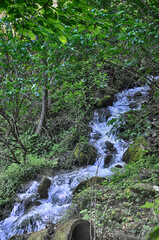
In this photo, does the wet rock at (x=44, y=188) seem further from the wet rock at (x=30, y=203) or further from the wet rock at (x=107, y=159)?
the wet rock at (x=107, y=159)

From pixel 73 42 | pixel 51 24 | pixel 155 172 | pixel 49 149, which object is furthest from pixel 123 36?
pixel 49 149

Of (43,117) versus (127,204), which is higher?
(43,117)

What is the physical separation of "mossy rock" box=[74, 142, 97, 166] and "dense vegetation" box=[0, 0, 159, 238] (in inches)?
12.5

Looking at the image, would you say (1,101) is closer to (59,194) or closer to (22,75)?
(22,75)

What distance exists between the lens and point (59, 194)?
17.6ft

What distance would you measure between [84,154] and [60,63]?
405 centimetres

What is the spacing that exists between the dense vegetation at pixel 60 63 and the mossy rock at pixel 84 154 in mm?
318

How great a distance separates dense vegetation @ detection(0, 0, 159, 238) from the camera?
6.44ft

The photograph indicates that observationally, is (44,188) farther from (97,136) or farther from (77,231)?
(97,136)

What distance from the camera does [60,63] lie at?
661 cm

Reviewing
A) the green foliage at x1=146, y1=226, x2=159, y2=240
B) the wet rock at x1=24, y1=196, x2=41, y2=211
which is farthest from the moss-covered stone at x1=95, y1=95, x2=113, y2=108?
the green foliage at x1=146, y1=226, x2=159, y2=240

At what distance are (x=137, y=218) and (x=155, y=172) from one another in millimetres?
1316

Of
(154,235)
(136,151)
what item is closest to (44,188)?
(136,151)

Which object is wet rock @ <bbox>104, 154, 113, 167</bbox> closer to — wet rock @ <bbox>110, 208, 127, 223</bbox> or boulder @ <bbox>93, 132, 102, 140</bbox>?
boulder @ <bbox>93, 132, 102, 140</bbox>
